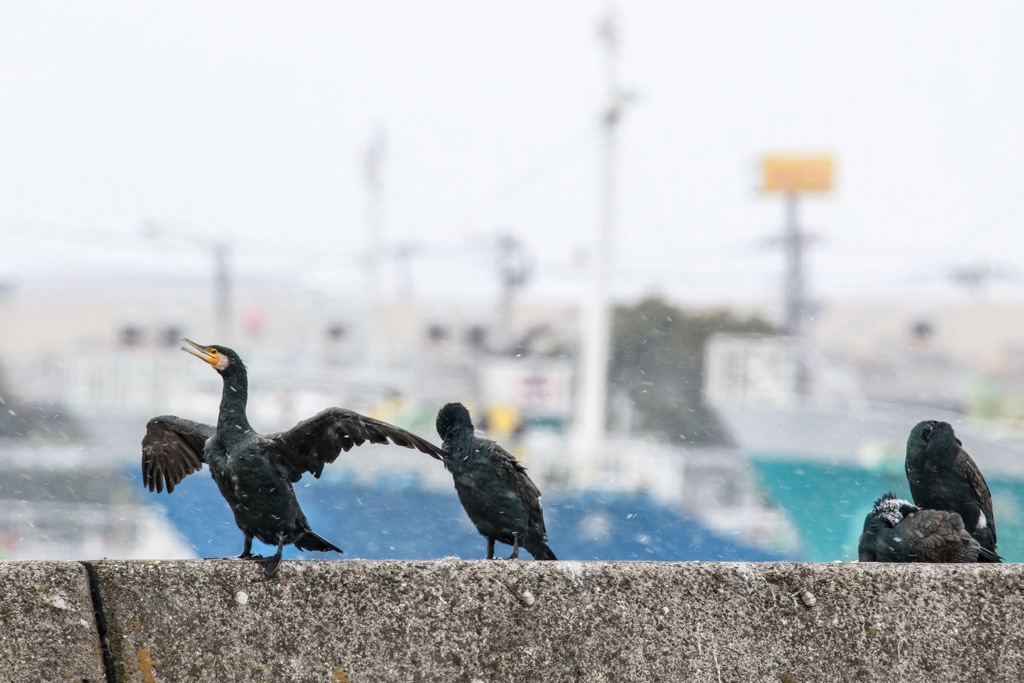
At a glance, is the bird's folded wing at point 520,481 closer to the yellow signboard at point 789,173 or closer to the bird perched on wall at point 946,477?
the bird perched on wall at point 946,477

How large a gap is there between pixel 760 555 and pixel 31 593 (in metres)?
34.5

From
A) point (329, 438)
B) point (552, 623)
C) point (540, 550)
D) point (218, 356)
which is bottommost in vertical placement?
point (540, 550)

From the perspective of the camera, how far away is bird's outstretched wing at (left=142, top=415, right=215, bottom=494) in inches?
203

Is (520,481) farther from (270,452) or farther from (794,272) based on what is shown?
(794,272)

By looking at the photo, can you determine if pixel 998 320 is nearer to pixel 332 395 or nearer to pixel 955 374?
pixel 955 374

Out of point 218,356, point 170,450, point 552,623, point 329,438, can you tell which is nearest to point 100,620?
point 552,623

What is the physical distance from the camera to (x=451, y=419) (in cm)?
541

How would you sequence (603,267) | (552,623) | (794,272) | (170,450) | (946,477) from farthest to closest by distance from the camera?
(794,272) → (603,267) → (946,477) → (170,450) → (552,623)

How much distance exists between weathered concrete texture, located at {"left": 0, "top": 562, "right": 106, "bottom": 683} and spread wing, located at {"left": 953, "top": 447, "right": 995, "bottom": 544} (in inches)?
141

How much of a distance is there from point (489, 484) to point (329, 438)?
0.83 m

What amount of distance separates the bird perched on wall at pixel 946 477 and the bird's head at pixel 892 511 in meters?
0.62

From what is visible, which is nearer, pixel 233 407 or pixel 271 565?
pixel 271 565

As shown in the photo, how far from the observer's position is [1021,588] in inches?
149

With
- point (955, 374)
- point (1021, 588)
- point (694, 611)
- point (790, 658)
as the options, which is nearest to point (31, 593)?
point (694, 611)
